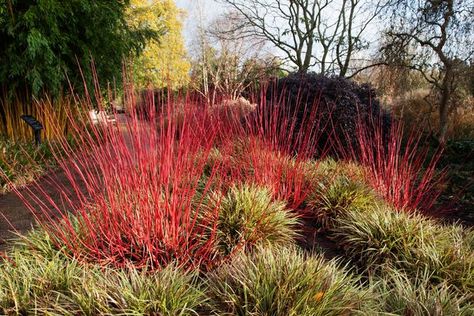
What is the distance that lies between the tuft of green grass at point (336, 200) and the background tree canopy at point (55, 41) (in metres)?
3.61

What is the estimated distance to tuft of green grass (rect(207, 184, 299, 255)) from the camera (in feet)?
9.11

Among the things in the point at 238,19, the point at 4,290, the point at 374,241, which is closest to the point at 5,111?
the point at 4,290

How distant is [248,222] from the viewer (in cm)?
285

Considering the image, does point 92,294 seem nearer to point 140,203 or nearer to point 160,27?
point 140,203

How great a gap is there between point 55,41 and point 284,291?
6.45m

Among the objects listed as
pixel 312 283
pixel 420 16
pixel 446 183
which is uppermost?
pixel 420 16

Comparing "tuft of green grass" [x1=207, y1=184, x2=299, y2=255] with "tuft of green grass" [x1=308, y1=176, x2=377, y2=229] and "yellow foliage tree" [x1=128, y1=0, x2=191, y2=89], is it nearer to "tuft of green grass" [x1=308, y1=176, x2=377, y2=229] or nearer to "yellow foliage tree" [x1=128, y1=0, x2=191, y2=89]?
"tuft of green grass" [x1=308, y1=176, x2=377, y2=229]

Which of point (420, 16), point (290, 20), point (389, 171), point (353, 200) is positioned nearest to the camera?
point (353, 200)

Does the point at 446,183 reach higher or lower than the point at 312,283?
lower

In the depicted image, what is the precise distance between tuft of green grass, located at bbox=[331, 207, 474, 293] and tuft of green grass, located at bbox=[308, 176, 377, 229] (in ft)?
0.96

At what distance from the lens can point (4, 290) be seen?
2055 millimetres

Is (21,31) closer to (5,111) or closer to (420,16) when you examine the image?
(5,111)

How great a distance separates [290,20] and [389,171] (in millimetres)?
14113

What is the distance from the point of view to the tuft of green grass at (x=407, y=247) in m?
2.47
